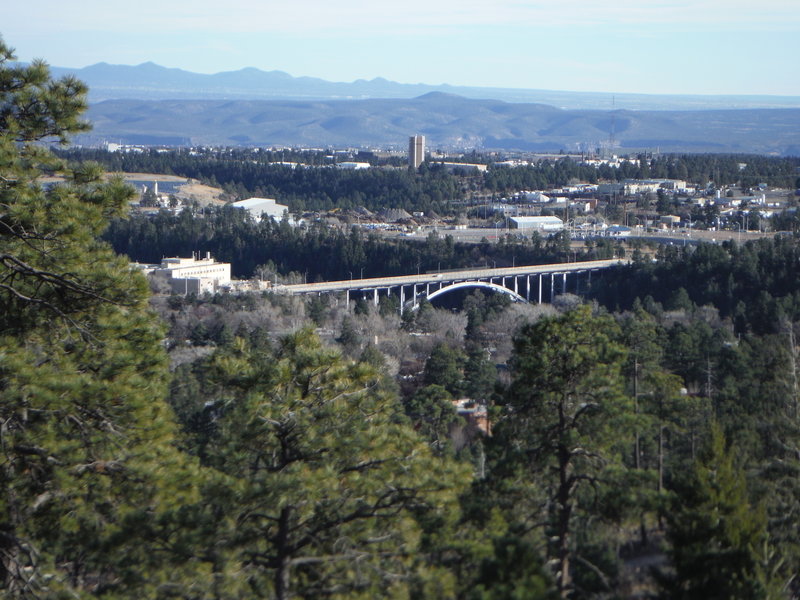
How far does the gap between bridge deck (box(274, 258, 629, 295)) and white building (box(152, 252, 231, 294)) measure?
1.96 metres

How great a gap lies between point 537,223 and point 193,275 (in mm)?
18578

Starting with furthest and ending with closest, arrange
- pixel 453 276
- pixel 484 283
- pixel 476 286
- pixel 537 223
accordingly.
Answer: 1. pixel 537 223
2. pixel 453 276
3. pixel 476 286
4. pixel 484 283

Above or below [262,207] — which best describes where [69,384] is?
above

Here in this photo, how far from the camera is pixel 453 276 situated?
35.8 meters

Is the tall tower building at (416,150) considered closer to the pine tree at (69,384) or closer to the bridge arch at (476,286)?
the bridge arch at (476,286)

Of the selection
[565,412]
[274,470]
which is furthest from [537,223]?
[274,470]

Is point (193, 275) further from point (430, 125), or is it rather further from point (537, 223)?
point (430, 125)

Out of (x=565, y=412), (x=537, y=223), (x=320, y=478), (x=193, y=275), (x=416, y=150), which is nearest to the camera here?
(x=320, y=478)

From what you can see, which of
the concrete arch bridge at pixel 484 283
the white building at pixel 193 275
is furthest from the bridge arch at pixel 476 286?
the white building at pixel 193 275

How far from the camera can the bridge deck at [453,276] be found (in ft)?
112

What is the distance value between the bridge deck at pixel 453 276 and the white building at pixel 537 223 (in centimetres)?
948

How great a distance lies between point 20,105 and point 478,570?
3007 millimetres

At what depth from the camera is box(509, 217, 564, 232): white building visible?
47531mm

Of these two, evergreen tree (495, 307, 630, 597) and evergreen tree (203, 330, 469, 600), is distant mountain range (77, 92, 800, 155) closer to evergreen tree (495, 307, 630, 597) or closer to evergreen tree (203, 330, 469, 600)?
evergreen tree (495, 307, 630, 597)
